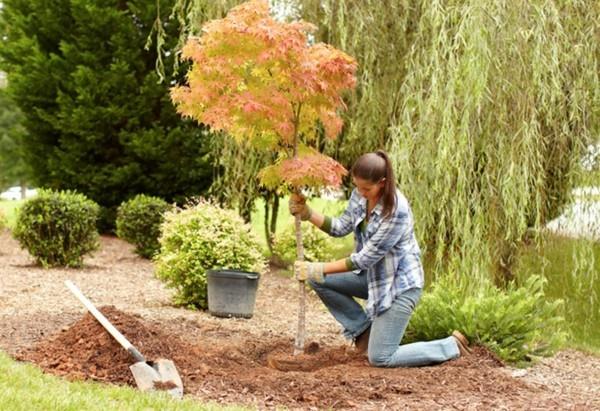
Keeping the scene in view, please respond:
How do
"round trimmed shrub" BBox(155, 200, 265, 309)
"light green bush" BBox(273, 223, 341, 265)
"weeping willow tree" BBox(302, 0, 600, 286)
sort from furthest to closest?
"light green bush" BBox(273, 223, 341, 265) → "round trimmed shrub" BBox(155, 200, 265, 309) → "weeping willow tree" BBox(302, 0, 600, 286)

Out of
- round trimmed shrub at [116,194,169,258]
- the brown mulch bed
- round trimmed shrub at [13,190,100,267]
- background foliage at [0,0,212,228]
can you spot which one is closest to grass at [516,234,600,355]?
the brown mulch bed

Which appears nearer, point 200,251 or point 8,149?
point 200,251

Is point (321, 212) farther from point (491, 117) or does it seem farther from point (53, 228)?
point (491, 117)

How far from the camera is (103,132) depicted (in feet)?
42.3

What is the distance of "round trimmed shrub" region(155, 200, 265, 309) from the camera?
8125 mm

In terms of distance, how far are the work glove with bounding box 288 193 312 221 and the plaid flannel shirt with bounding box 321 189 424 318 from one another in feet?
1.08

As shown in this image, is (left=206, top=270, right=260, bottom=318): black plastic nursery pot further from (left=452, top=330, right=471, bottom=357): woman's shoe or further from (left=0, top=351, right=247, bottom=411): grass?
(left=0, top=351, right=247, bottom=411): grass

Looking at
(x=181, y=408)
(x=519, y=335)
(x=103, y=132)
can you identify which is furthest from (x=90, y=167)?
(x=181, y=408)

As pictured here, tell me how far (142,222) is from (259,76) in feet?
19.8

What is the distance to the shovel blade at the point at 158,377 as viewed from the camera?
465 centimetres

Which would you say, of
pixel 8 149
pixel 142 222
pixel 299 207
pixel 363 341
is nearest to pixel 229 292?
pixel 363 341

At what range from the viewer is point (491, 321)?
19.8 feet

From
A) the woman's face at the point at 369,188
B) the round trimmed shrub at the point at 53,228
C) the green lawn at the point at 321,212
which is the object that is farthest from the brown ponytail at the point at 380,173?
the round trimmed shrub at the point at 53,228

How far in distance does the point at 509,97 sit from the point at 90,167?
7.46m
